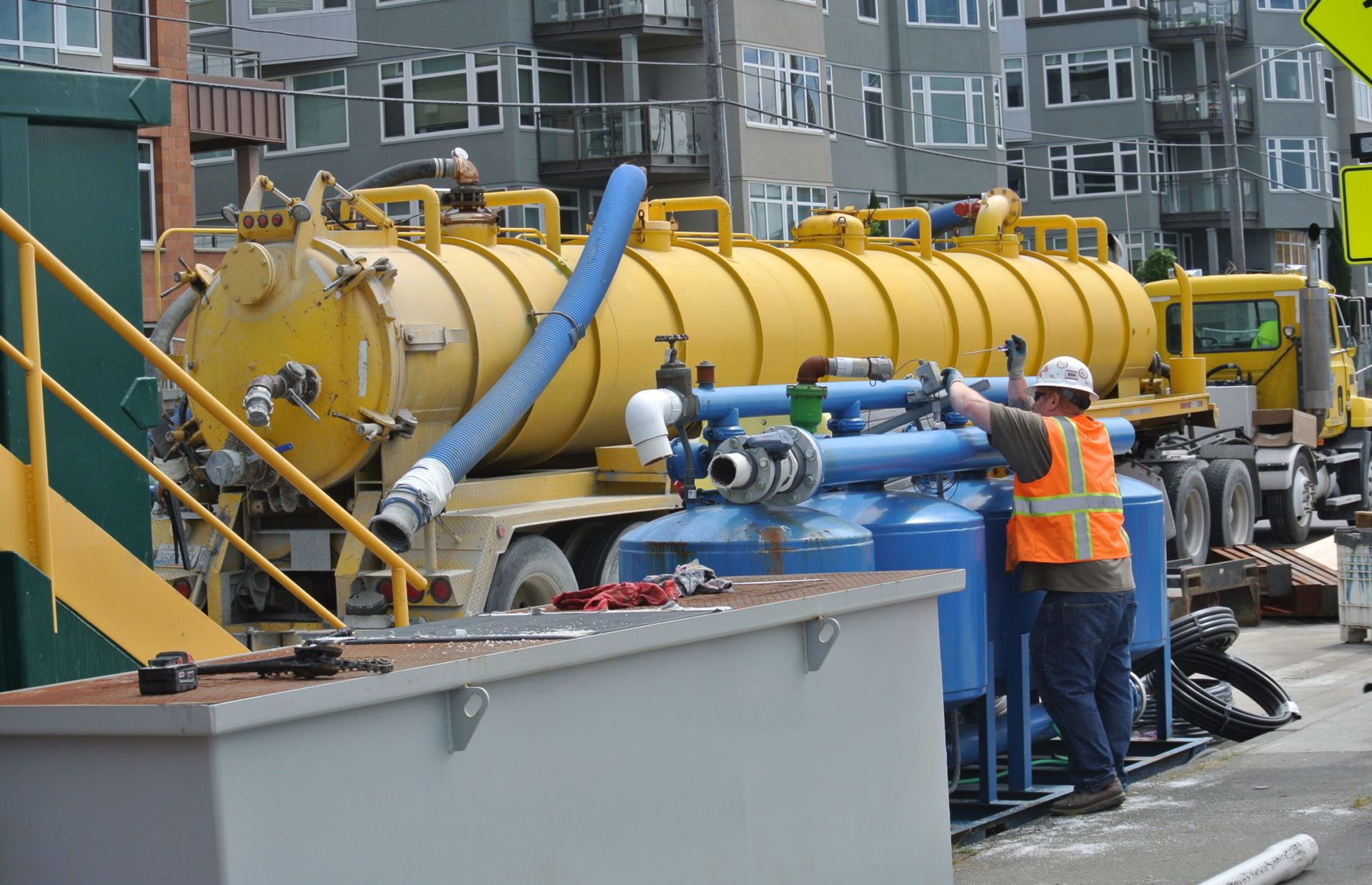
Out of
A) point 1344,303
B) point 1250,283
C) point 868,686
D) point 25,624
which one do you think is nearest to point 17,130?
point 25,624

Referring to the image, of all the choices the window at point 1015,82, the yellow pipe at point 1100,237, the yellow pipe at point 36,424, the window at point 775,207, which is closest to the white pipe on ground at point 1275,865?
the yellow pipe at point 36,424

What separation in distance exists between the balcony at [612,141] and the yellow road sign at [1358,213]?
91.5ft

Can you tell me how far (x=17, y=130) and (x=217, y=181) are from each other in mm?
34323

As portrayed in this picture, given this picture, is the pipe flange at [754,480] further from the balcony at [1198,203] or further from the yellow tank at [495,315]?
the balcony at [1198,203]

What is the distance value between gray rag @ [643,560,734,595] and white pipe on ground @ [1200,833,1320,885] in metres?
2.04

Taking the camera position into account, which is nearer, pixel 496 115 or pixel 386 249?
pixel 386 249

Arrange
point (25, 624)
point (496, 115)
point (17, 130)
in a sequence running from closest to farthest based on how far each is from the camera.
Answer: point (25, 624) → point (17, 130) → point (496, 115)

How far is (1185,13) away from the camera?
53812mm

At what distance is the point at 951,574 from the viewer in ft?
19.4

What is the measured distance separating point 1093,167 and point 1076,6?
4.90 meters

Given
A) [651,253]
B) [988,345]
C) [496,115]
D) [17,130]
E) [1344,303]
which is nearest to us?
[17,130]

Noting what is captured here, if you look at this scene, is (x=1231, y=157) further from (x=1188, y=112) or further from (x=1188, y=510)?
(x=1188, y=510)

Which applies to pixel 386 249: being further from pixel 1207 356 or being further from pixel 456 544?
pixel 1207 356

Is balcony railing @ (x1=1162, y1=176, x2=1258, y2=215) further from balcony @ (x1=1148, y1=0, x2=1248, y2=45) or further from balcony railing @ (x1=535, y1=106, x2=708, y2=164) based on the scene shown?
balcony railing @ (x1=535, y1=106, x2=708, y2=164)
